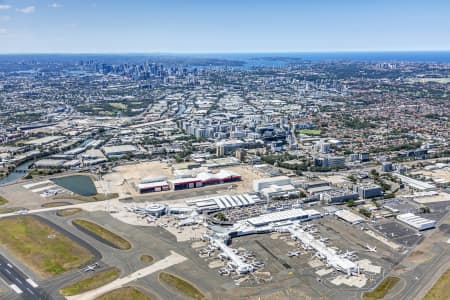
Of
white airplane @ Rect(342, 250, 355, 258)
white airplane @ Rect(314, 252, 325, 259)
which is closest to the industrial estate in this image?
white airplane @ Rect(314, 252, 325, 259)

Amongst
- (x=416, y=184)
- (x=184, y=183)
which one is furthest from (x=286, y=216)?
(x=416, y=184)

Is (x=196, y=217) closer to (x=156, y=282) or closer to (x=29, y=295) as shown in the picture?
(x=156, y=282)

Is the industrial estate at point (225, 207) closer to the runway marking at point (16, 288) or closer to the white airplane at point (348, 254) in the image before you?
the runway marking at point (16, 288)

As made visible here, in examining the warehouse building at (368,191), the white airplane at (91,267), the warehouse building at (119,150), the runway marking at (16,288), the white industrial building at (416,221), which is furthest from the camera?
the warehouse building at (119,150)

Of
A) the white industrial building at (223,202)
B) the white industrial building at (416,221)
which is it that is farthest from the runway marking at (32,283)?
the white industrial building at (416,221)

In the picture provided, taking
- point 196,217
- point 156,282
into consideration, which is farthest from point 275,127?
point 156,282

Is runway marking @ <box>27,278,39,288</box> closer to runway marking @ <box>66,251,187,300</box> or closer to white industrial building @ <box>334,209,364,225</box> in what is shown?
runway marking @ <box>66,251,187,300</box>
